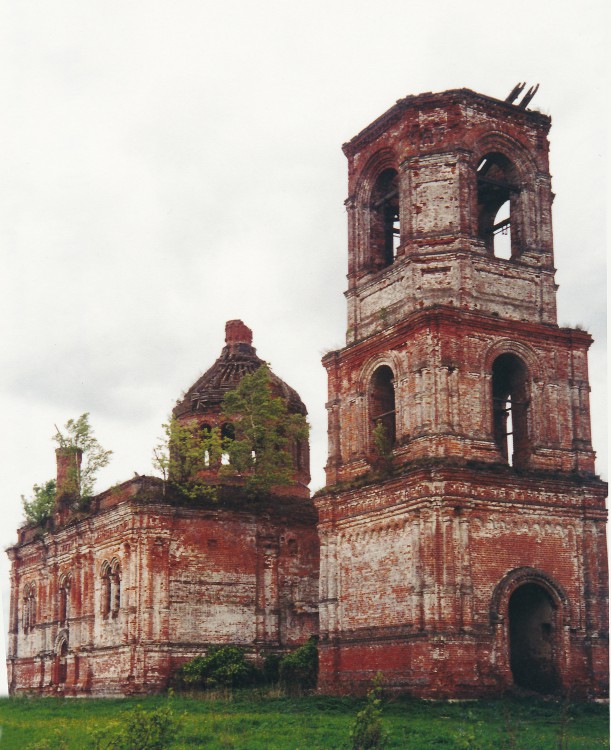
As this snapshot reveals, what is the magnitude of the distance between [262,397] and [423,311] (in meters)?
8.20

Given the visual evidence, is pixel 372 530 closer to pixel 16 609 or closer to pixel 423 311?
pixel 423 311

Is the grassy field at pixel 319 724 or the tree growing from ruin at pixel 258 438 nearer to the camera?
the grassy field at pixel 319 724

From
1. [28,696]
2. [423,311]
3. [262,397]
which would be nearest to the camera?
[423,311]

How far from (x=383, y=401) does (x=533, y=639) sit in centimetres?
643

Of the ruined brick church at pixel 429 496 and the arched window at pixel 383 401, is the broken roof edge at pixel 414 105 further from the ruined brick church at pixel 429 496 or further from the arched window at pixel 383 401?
the arched window at pixel 383 401

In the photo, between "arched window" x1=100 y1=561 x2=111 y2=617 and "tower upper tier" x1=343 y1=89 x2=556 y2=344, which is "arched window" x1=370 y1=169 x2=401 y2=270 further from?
"arched window" x1=100 y1=561 x2=111 y2=617

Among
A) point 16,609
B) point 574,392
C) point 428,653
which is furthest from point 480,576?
point 16,609

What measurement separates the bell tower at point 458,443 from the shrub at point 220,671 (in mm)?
3250

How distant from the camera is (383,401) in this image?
25.4 meters

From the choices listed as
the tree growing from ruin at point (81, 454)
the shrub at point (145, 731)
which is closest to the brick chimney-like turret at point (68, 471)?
the tree growing from ruin at point (81, 454)

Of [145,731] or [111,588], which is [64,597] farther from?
[145,731]

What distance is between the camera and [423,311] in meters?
23.3

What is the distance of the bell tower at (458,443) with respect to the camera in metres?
22.2

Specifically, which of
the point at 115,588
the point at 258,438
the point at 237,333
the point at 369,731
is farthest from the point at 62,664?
the point at 369,731
